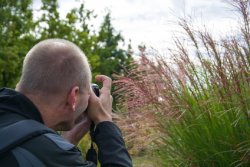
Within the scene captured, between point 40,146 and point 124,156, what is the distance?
1.33ft

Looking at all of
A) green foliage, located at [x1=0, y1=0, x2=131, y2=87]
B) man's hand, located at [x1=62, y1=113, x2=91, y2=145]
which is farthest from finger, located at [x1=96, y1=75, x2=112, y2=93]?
green foliage, located at [x1=0, y1=0, x2=131, y2=87]

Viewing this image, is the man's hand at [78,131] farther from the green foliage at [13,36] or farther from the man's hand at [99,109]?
the green foliage at [13,36]

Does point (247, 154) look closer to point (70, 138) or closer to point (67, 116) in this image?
point (70, 138)

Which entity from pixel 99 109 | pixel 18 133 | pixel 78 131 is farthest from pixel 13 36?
pixel 18 133

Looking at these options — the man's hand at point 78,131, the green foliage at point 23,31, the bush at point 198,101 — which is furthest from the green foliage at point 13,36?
the man's hand at point 78,131

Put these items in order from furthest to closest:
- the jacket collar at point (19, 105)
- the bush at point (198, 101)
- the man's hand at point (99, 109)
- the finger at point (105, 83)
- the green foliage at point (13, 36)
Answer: the green foliage at point (13, 36), the bush at point (198, 101), the finger at point (105, 83), the man's hand at point (99, 109), the jacket collar at point (19, 105)

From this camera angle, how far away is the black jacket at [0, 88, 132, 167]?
75.1 inches

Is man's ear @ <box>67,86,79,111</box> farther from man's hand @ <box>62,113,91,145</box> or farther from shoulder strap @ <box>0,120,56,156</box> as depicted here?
man's hand @ <box>62,113,91,145</box>

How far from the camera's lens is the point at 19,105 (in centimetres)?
207

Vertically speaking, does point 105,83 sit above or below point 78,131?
above

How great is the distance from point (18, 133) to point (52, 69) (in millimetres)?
291

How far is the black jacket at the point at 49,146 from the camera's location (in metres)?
1.91

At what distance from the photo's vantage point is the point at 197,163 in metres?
4.20

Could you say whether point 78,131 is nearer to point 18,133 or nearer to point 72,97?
point 72,97
